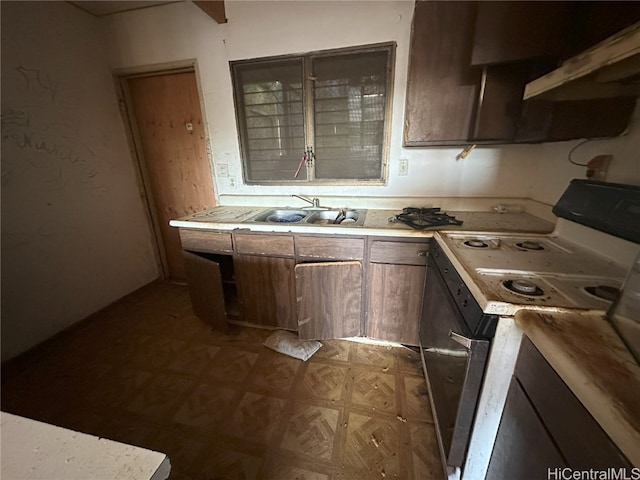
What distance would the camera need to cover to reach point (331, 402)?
138 cm

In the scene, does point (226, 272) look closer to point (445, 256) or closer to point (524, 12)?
point (445, 256)

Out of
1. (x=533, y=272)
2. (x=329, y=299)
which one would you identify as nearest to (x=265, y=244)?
(x=329, y=299)

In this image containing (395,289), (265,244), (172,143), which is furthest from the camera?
(172,143)

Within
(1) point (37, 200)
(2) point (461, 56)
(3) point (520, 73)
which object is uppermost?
(2) point (461, 56)

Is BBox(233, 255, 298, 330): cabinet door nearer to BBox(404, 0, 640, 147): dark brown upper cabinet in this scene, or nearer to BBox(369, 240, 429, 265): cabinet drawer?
BBox(369, 240, 429, 265): cabinet drawer

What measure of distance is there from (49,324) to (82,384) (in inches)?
28.5

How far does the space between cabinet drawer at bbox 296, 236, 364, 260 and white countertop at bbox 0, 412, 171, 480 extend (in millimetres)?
1255

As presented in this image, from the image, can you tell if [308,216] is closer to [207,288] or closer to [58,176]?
[207,288]

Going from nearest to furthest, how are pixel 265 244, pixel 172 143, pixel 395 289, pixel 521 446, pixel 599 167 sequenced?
pixel 521 446
pixel 599 167
pixel 395 289
pixel 265 244
pixel 172 143

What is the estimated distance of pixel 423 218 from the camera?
1595mm

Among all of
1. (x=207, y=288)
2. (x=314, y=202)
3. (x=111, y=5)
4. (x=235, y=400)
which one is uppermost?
(x=111, y=5)

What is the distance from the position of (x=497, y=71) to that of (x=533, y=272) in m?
1.07

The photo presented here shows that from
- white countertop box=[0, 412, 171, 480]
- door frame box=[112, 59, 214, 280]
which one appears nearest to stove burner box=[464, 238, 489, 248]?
white countertop box=[0, 412, 171, 480]

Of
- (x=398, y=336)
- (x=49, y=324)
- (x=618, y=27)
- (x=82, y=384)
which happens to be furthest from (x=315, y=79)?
(x=49, y=324)
